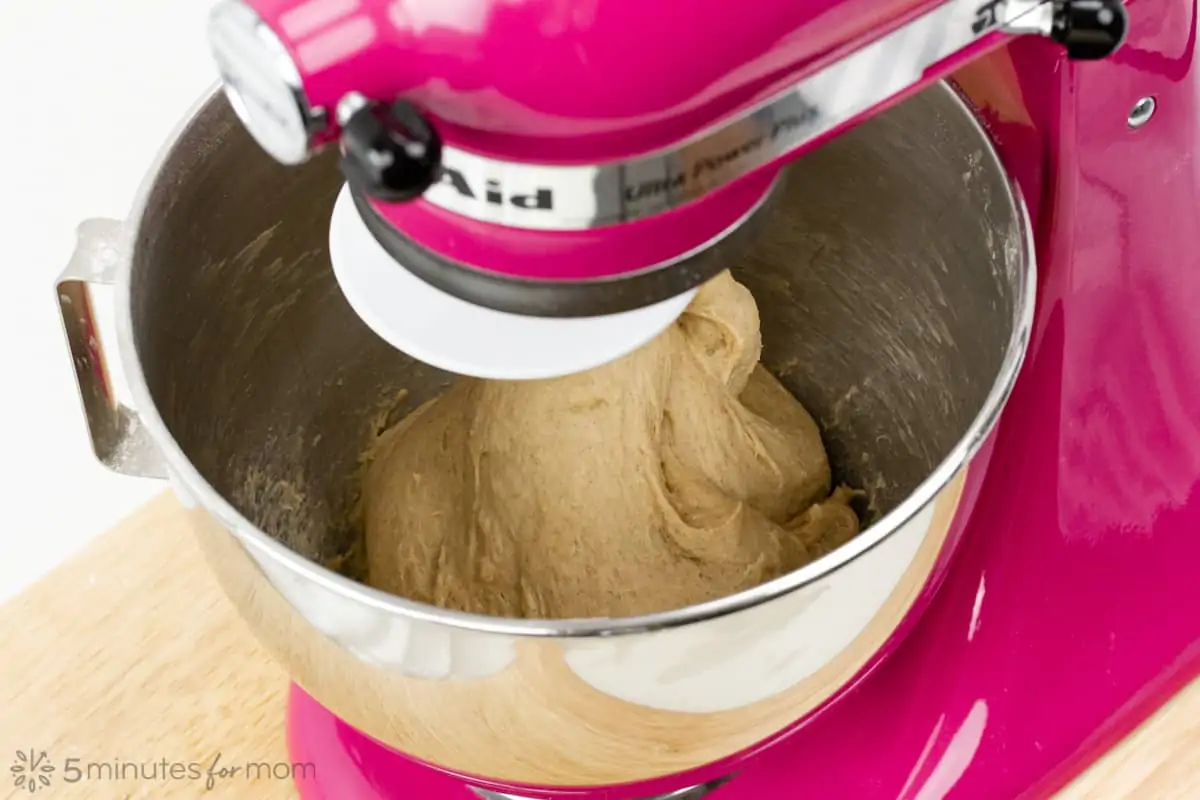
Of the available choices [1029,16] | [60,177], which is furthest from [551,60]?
[60,177]

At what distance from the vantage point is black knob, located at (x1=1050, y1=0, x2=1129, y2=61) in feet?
1.26

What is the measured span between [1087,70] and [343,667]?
0.36 metres

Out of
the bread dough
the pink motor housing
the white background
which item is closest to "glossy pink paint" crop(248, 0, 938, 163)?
the pink motor housing

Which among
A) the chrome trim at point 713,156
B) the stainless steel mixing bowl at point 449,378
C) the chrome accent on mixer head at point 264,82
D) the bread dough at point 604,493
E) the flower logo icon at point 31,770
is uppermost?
the chrome accent on mixer head at point 264,82

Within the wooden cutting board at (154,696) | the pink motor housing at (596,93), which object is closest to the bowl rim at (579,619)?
the pink motor housing at (596,93)

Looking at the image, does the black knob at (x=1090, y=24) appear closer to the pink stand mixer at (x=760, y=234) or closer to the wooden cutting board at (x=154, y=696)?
the pink stand mixer at (x=760, y=234)

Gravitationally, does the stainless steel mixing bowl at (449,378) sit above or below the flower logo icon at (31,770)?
above

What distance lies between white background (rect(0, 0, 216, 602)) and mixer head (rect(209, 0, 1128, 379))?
619 mm

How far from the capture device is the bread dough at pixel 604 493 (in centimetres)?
65

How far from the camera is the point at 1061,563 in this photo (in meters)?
0.60

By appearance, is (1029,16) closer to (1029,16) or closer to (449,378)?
(1029,16)

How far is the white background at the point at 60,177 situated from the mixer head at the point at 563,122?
619 millimetres

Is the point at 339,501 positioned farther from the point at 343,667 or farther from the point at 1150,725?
the point at 1150,725

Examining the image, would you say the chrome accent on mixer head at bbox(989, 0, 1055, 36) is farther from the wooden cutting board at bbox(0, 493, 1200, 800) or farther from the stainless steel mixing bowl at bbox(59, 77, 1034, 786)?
the wooden cutting board at bbox(0, 493, 1200, 800)
